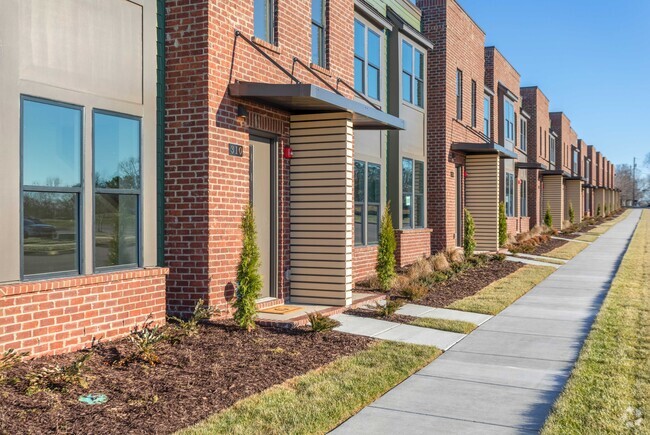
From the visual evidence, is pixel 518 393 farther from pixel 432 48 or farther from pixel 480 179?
pixel 480 179

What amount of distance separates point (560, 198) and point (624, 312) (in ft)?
102

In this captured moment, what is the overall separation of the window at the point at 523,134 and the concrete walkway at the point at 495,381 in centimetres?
2341

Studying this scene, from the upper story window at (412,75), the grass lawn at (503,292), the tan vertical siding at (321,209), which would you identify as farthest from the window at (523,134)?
the tan vertical siding at (321,209)

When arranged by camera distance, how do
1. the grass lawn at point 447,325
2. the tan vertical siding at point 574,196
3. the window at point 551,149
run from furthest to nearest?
the tan vertical siding at point 574,196
the window at point 551,149
the grass lawn at point 447,325

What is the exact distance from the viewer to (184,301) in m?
8.77

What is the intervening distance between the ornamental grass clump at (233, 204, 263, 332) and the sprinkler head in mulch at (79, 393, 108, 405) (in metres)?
2.88

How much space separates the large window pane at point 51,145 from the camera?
258 inches

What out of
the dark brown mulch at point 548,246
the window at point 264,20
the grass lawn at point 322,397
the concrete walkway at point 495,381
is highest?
the window at point 264,20

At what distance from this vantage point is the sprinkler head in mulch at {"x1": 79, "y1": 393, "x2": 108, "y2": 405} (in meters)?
5.56

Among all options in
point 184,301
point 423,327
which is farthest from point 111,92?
point 423,327

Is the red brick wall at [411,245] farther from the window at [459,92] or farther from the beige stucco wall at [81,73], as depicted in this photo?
the beige stucco wall at [81,73]

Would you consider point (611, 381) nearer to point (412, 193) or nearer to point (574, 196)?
point (412, 193)

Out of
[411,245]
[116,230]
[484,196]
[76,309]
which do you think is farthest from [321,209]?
[484,196]

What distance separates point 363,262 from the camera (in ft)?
47.2
